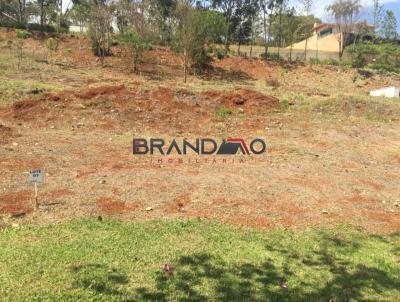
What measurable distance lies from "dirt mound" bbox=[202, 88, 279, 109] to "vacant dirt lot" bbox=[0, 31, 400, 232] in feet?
0.14

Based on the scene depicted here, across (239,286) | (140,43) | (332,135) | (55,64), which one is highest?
(140,43)

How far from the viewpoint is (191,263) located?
4.74 metres

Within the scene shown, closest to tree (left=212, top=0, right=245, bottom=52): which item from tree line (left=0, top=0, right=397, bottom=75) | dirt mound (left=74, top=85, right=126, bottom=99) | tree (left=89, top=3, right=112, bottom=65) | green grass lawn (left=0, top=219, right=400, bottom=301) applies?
tree line (left=0, top=0, right=397, bottom=75)

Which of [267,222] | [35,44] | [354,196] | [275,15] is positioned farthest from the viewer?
[275,15]

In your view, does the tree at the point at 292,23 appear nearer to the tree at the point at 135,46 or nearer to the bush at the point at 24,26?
the tree at the point at 135,46

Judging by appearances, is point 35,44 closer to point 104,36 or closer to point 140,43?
point 104,36

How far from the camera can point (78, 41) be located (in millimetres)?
24531

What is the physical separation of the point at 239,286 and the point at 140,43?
1825 centimetres

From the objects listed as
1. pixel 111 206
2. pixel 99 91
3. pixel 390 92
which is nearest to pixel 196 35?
pixel 99 91

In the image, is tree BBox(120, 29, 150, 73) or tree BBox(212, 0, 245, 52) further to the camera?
tree BBox(212, 0, 245, 52)

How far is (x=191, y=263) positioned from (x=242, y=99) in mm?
10264

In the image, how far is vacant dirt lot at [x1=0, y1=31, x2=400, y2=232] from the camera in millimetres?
6387

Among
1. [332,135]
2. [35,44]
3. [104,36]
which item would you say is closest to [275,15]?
[104,36]

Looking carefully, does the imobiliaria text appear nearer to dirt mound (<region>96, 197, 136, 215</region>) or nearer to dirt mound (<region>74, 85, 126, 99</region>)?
dirt mound (<region>96, 197, 136, 215</region>)
